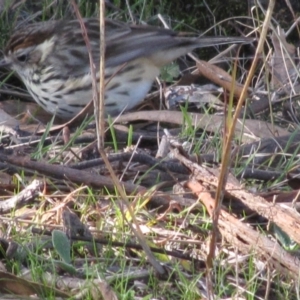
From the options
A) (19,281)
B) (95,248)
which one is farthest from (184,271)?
(19,281)

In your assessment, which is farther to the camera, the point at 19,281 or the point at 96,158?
the point at 96,158

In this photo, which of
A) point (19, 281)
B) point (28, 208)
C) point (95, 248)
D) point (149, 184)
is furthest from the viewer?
point (149, 184)

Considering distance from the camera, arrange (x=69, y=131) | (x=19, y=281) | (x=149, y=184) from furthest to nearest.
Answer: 1. (x=69, y=131)
2. (x=149, y=184)
3. (x=19, y=281)

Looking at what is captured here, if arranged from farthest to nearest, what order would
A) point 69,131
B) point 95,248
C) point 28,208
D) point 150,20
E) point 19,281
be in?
point 150,20 < point 69,131 < point 28,208 < point 95,248 < point 19,281

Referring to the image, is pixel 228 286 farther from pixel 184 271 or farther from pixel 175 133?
pixel 175 133

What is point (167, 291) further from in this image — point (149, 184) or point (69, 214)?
point (149, 184)

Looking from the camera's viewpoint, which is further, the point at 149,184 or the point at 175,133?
the point at 175,133

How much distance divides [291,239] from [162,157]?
3.79 ft

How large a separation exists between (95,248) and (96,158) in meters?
1.09

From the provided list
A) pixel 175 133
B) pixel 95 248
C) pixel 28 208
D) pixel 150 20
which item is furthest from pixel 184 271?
pixel 150 20

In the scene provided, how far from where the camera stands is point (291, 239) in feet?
13.3

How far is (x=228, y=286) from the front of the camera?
372 cm

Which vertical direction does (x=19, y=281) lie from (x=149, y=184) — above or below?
above

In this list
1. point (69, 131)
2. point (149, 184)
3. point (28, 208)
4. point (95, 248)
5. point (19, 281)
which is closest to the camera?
point (19, 281)
